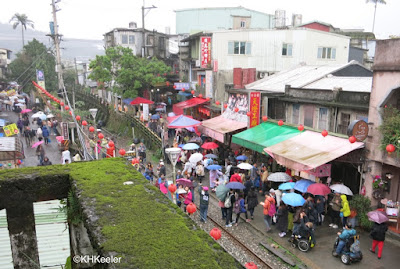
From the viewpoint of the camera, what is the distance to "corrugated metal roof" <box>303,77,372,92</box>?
53.6 feet

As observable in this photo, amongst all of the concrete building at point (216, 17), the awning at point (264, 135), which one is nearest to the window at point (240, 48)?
the awning at point (264, 135)

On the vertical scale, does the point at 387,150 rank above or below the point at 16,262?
above

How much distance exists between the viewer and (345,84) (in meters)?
17.3

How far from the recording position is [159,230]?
5184mm

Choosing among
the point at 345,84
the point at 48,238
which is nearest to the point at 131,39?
the point at 345,84

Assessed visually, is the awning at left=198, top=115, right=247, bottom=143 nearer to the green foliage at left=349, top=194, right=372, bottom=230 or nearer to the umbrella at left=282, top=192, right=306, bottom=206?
the umbrella at left=282, top=192, right=306, bottom=206

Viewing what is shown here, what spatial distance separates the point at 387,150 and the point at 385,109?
64.5 inches

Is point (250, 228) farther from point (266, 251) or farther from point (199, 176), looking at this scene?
point (199, 176)

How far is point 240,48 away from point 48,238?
24151 millimetres

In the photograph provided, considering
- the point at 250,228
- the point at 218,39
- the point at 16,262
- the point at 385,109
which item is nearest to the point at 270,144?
the point at 250,228

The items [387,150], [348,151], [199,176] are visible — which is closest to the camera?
[387,150]

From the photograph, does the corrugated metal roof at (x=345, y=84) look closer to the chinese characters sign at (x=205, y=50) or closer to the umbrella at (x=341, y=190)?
the umbrella at (x=341, y=190)

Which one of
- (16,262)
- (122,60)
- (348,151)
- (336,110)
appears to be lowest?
(16,262)

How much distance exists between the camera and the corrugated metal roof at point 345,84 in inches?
644
